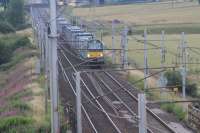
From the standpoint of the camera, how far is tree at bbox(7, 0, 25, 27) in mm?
118375

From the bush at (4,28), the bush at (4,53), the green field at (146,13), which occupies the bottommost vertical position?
the bush at (4,53)

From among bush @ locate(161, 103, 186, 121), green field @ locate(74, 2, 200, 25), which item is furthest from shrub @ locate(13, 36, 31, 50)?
bush @ locate(161, 103, 186, 121)

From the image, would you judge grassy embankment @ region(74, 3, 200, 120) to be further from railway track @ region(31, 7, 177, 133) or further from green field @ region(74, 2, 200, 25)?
railway track @ region(31, 7, 177, 133)

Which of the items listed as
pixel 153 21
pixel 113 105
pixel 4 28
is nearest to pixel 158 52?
pixel 113 105

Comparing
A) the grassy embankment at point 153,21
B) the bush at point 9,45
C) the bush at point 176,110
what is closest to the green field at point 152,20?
the grassy embankment at point 153,21

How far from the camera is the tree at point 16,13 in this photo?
11838 centimetres

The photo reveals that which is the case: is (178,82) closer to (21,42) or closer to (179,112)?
(179,112)

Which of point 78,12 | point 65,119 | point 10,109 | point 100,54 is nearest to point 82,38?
point 100,54

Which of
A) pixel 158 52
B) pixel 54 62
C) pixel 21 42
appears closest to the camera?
pixel 54 62

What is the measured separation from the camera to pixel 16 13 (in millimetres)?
123438

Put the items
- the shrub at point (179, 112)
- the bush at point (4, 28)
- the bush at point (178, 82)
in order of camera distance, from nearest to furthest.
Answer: the shrub at point (179, 112)
the bush at point (178, 82)
the bush at point (4, 28)

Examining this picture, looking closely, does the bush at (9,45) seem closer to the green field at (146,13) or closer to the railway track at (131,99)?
the green field at (146,13)

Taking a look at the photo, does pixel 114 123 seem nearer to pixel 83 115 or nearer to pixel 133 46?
pixel 83 115

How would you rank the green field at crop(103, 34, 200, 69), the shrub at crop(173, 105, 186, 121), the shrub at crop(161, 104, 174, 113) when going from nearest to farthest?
the shrub at crop(173, 105, 186, 121), the shrub at crop(161, 104, 174, 113), the green field at crop(103, 34, 200, 69)
